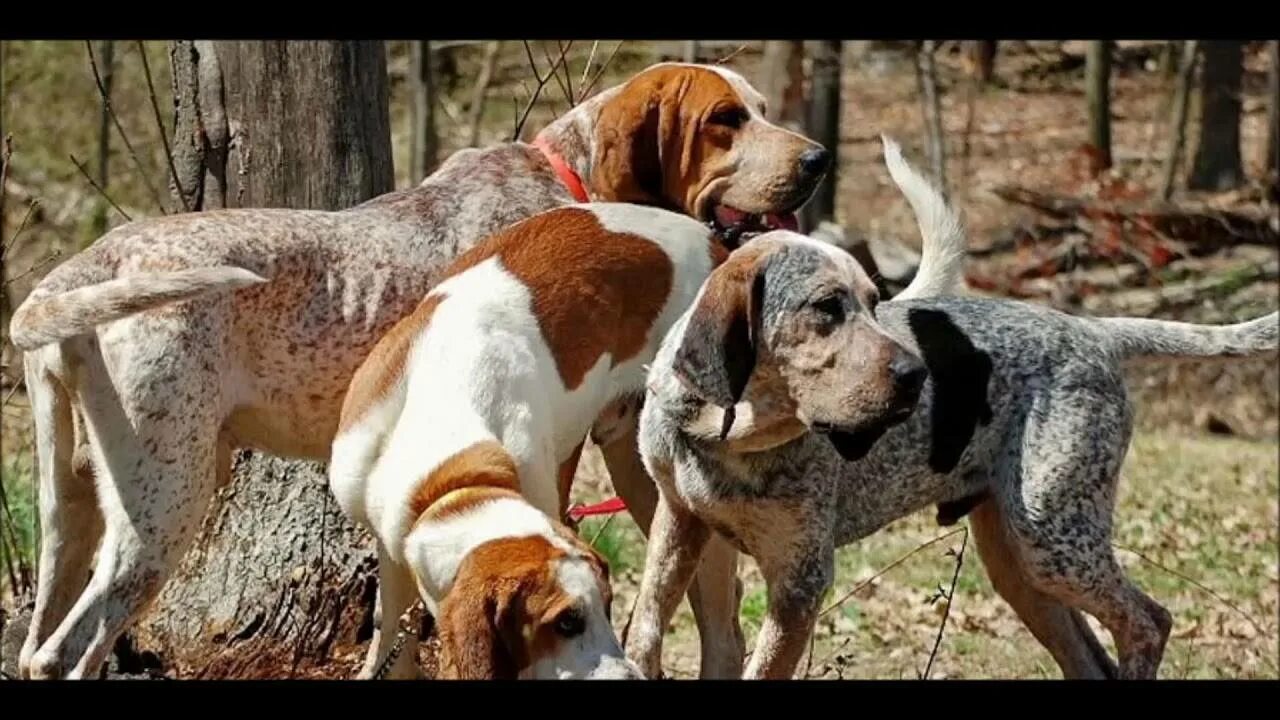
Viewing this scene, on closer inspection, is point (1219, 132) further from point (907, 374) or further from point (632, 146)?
point (907, 374)

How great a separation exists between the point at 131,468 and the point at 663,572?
142 cm

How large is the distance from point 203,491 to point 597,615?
1497 mm

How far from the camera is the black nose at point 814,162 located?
626 cm

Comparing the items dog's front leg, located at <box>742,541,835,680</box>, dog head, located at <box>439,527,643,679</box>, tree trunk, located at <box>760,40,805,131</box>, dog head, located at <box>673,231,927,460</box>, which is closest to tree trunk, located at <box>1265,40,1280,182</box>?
tree trunk, located at <box>760,40,805,131</box>

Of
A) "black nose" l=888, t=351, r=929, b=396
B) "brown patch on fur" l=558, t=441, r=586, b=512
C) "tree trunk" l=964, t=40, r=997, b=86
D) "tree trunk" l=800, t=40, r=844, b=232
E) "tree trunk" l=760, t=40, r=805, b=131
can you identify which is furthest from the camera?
"tree trunk" l=964, t=40, r=997, b=86

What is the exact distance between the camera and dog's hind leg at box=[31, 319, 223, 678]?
573 cm

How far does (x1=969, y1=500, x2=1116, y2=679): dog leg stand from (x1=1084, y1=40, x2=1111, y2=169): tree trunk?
1735 cm

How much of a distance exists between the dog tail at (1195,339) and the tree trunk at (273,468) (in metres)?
2.49

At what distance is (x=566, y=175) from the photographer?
21.6 feet

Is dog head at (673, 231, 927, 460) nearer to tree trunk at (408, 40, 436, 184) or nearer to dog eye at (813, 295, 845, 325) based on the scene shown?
dog eye at (813, 295, 845, 325)

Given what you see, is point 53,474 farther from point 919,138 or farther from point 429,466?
point 919,138

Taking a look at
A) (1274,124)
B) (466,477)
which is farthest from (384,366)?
(1274,124)

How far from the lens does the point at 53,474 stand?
20.0 ft

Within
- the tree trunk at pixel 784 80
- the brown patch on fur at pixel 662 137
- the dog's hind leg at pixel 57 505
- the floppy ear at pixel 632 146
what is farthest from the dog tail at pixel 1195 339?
the tree trunk at pixel 784 80
